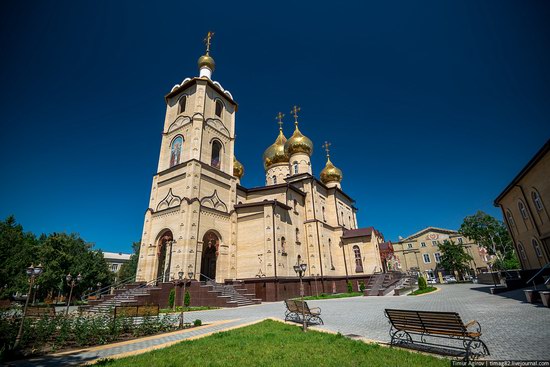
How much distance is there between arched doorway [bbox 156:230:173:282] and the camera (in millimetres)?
22562

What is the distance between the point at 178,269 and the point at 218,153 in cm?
1226

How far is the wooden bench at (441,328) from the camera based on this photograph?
5.40 m

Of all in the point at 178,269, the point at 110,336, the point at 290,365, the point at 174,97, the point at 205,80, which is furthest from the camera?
the point at 174,97

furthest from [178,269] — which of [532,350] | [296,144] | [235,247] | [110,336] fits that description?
[296,144]

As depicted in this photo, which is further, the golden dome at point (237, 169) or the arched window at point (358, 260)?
the golden dome at point (237, 169)

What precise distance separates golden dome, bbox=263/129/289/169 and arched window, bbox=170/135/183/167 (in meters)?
16.2

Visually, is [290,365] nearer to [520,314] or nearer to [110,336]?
[110,336]

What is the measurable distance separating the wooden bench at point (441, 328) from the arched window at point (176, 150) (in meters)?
22.8

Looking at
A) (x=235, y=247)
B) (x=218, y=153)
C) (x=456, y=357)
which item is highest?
(x=218, y=153)

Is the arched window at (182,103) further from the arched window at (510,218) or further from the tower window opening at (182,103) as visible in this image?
the arched window at (510,218)

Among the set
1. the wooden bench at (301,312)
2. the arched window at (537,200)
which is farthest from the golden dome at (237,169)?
the arched window at (537,200)

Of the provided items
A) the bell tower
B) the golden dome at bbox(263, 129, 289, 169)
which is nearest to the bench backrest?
the bell tower

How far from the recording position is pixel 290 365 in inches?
206

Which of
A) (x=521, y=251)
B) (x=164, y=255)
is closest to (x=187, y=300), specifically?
(x=164, y=255)
